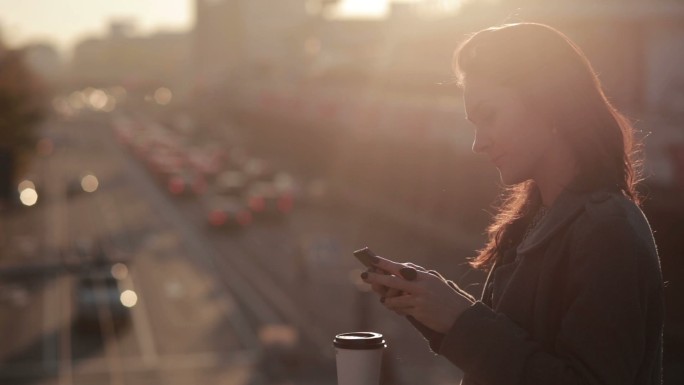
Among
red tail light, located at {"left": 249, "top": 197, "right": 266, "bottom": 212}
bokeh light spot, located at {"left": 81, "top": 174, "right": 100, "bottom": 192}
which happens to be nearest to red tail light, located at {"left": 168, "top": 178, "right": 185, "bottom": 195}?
bokeh light spot, located at {"left": 81, "top": 174, "right": 100, "bottom": 192}

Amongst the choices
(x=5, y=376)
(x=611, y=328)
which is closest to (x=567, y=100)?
(x=611, y=328)

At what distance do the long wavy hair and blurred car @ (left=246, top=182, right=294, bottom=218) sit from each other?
78284 millimetres

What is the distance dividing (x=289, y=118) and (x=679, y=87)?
67929mm

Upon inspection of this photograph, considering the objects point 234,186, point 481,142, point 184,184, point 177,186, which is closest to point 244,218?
point 234,186

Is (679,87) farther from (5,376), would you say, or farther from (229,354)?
(5,376)

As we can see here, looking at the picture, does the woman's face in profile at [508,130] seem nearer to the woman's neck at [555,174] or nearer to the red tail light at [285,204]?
the woman's neck at [555,174]

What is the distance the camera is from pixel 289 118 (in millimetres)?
116750

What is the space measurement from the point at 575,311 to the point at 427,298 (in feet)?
1.29

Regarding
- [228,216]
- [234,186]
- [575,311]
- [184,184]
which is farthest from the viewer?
[184,184]

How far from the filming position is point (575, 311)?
3328 mm

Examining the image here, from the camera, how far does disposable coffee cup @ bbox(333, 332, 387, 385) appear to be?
3611 mm

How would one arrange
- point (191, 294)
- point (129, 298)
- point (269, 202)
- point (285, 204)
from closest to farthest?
point (129, 298), point (191, 294), point (269, 202), point (285, 204)

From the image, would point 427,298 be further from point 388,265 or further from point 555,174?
point 555,174

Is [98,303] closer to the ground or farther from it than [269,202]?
farther from it
